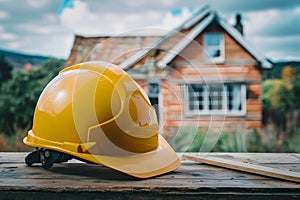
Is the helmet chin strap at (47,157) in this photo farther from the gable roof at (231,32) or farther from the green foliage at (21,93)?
the green foliage at (21,93)

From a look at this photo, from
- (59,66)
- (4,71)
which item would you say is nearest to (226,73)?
(59,66)

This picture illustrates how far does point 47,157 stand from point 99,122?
0.21 m

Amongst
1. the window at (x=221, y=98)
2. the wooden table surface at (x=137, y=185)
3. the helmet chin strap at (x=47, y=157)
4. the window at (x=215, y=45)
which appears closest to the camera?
the wooden table surface at (x=137, y=185)

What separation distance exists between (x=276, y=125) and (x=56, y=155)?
428 centimetres

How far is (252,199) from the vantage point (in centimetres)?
96

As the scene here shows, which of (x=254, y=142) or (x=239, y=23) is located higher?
(x=239, y=23)

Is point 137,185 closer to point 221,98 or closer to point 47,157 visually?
point 47,157

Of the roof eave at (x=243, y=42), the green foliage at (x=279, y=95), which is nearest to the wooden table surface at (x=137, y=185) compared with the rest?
the roof eave at (x=243, y=42)

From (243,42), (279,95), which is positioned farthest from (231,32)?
(279,95)

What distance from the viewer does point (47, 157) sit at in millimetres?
1154

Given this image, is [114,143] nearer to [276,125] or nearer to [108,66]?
[108,66]

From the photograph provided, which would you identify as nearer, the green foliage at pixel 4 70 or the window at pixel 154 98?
the window at pixel 154 98

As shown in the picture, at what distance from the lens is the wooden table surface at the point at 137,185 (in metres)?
0.97

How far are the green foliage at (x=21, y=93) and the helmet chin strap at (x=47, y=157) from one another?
4007mm
